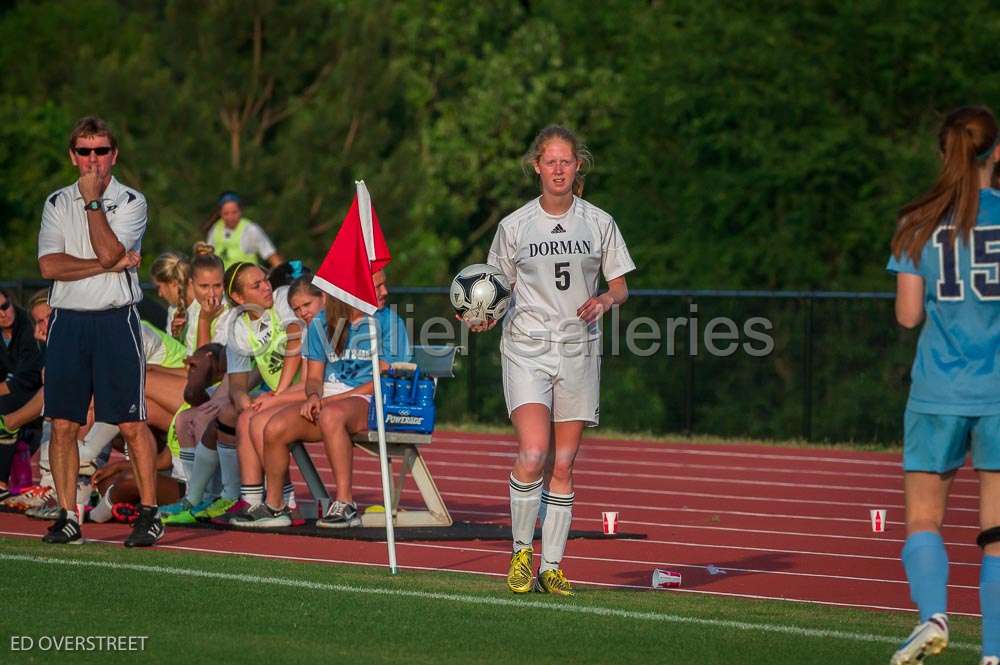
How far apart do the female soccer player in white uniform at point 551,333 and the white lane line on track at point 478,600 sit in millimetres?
381

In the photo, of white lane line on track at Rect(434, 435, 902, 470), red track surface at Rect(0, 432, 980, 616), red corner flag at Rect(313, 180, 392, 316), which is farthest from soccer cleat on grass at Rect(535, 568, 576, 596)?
white lane line on track at Rect(434, 435, 902, 470)

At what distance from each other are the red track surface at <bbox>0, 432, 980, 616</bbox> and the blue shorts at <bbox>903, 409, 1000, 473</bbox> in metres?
2.50

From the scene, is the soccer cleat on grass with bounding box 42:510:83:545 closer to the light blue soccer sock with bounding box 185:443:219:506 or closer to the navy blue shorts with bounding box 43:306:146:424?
the navy blue shorts with bounding box 43:306:146:424

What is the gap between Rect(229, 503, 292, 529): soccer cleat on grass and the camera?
36.8 feet

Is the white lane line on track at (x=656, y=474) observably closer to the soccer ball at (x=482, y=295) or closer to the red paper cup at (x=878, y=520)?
the red paper cup at (x=878, y=520)

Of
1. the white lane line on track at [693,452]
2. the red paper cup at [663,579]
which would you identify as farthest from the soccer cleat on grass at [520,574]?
the white lane line on track at [693,452]

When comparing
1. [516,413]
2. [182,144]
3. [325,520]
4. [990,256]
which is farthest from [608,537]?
[182,144]

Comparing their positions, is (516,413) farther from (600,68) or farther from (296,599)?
(600,68)

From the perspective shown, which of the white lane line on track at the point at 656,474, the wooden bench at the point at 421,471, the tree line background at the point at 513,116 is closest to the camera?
the wooden bench at the point at 421,471

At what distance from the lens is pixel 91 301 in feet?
32.3

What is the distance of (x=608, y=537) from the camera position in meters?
11.1

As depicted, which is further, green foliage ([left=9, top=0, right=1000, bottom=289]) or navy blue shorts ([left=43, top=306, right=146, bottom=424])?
green foliage ([left=9, top=0, right=1000, bottom=289])

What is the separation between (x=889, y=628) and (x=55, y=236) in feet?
16.7

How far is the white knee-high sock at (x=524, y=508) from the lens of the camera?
8547 millimetres
